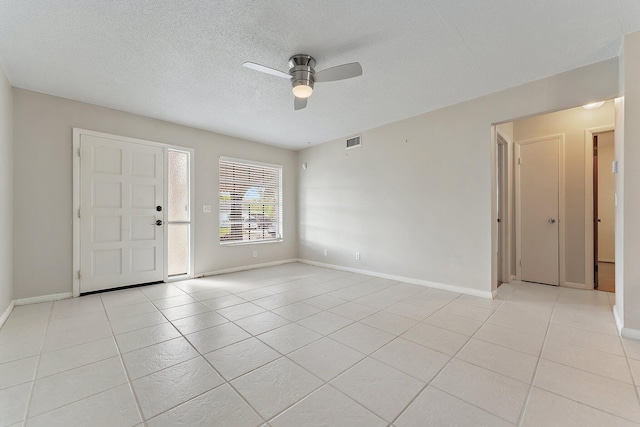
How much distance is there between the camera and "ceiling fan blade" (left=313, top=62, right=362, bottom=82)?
7.58 feet

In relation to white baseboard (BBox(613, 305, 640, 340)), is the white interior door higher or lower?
higher

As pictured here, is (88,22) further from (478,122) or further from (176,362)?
(478,122)

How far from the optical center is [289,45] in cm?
233

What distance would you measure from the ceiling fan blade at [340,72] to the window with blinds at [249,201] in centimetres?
305

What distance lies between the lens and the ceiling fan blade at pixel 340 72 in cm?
231

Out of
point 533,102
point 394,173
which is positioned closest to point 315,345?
point 394,173

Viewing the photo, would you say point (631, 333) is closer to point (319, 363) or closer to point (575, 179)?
point (575, 179)

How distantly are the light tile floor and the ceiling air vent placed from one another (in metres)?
2.83

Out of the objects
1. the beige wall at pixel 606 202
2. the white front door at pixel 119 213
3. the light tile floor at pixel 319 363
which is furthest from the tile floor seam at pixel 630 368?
the white front door at pixel 119 213

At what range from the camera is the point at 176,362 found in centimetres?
193

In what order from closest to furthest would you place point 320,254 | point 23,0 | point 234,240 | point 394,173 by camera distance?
1. point 23,0
2. point 394,173
3. point 234,240
4. point 320,254

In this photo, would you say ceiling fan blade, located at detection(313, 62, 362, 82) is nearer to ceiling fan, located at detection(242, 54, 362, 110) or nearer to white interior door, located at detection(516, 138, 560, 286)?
ceiling fan, located at detection(242, 54, 362, 110)

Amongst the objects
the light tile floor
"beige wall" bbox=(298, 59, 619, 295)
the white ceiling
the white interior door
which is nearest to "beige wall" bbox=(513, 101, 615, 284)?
the white interior door

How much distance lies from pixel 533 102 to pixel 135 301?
5.33m
